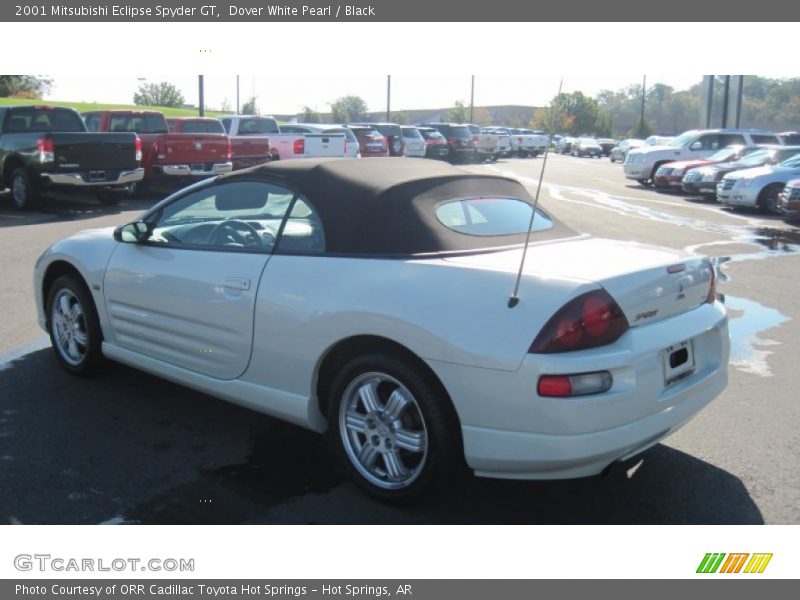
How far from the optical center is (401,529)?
11.7 feet

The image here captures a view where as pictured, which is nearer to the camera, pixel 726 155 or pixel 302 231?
pixel 302 231

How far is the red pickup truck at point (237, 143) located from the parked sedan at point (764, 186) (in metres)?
11.1

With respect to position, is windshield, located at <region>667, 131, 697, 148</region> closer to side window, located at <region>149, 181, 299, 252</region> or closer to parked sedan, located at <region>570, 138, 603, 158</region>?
side window, located at <region>149, 181, 299, 252</region>

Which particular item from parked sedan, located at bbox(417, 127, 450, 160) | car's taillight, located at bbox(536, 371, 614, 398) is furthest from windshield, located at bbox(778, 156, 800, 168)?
parked sedan, located at bbox(417, 127, 450, 160)

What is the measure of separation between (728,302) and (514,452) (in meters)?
5.70

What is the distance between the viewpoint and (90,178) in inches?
593

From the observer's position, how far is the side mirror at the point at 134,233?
5.03 meters

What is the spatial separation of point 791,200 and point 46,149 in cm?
1392

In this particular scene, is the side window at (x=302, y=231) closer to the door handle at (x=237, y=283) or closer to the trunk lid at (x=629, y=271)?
the door handle at (x=237, y=283)

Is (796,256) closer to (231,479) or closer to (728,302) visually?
(728,302)

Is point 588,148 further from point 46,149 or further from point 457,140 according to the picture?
point 46,149

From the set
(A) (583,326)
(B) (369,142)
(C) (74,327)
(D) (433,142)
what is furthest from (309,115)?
(A) (583,326)

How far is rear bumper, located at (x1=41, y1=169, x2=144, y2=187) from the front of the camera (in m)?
14.8

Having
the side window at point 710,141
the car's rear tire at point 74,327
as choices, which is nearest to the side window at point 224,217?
the car's rear tire at point 74,327
